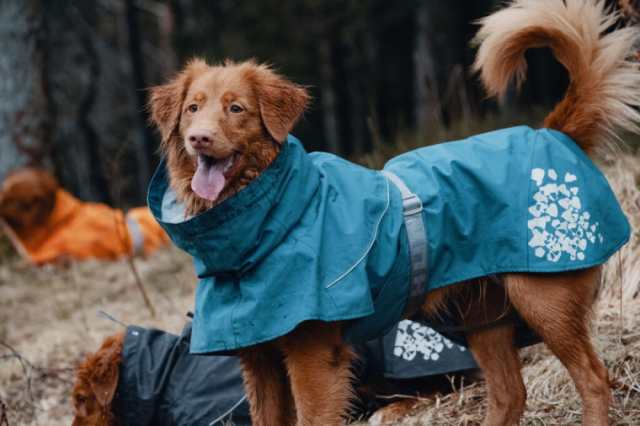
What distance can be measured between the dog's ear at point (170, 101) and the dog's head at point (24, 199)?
24.8ft

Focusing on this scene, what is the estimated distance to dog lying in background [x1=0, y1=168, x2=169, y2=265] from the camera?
11.3 m

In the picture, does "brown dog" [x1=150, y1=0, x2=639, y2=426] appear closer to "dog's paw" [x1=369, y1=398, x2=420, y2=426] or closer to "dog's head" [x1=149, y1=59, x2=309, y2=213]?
"dog's head" [x1=149, y1=59, x2=309, y2=213]

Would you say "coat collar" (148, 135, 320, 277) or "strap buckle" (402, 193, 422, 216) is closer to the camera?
"coat collar" (148, 135, 320, 277)

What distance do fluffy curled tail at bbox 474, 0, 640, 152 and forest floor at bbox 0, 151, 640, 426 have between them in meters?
1.21

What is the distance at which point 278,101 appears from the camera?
4059mm

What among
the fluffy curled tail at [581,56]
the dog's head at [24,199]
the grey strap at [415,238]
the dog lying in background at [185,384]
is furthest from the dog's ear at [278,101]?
the dog's head at [24,199]

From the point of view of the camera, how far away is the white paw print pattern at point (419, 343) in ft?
Answer: 16.5

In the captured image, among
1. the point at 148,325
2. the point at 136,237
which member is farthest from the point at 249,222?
the point at 136,237

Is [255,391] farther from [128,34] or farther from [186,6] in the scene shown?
[186,6]

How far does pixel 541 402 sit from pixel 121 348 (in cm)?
244

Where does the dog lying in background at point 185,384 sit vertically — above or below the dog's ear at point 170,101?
below

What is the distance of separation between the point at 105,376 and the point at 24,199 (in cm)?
694

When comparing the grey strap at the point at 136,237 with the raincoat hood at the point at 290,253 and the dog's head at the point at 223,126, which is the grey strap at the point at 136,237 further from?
the raincoat hood at the point at 290,253

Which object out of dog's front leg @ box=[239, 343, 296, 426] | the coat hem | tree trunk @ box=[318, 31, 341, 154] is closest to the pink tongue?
the coat hem
